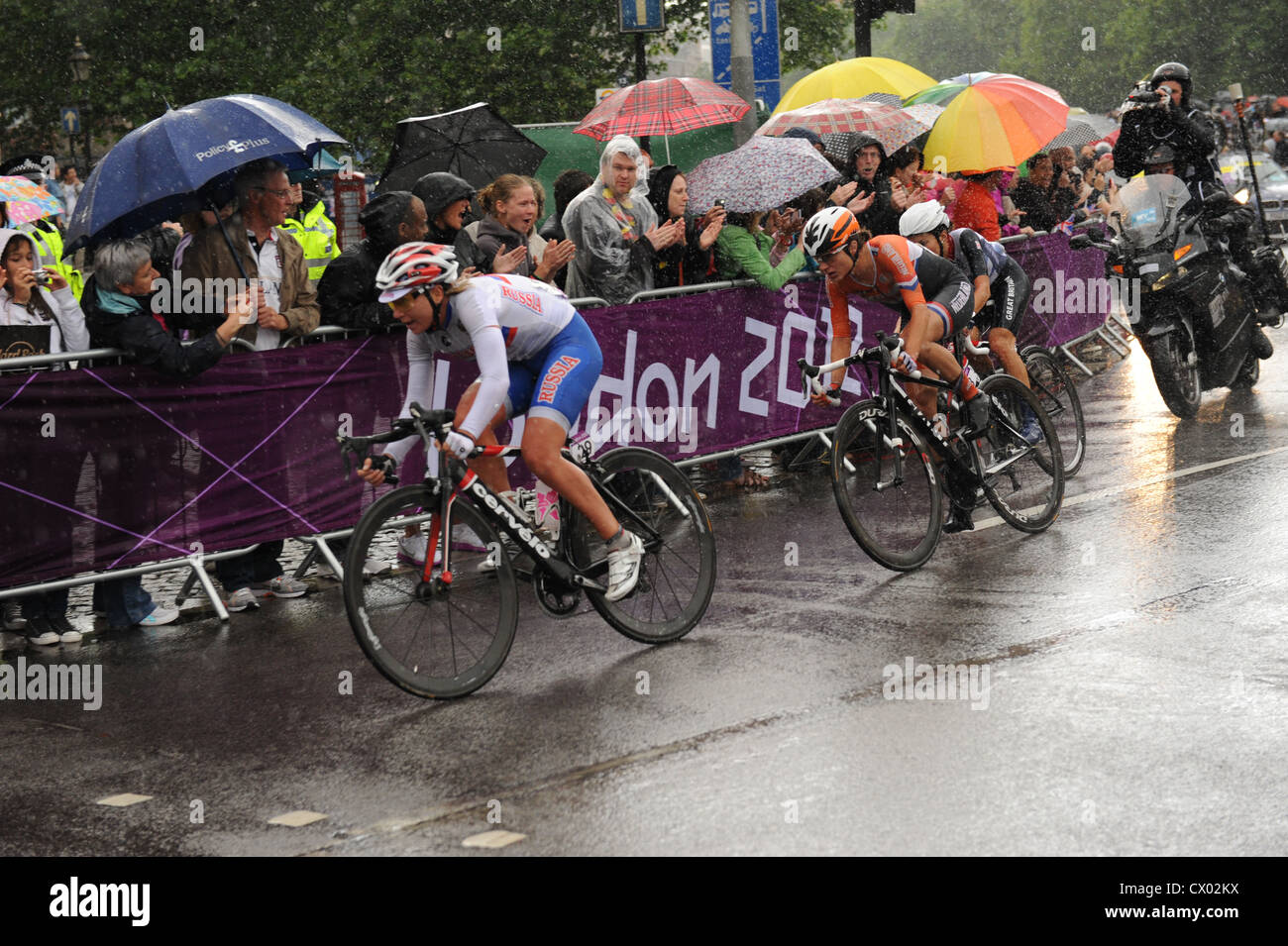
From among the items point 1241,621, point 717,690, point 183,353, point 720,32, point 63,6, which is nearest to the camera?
point 717,690

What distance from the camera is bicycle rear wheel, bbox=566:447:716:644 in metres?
7.34

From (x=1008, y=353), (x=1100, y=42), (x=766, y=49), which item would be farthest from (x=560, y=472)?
(x=1100, y=42)

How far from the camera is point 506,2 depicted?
106ft

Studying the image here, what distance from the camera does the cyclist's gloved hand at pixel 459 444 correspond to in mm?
6598

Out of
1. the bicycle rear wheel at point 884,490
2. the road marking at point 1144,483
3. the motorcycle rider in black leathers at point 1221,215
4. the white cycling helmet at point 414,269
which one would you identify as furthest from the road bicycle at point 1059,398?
the white cycling helmet at point 414,269

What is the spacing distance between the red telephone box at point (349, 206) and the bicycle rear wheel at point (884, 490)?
14.0 meters

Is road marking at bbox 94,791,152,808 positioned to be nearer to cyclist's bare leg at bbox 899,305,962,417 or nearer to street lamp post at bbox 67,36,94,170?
cyclist's bare leg at bbox 899,305,962,417

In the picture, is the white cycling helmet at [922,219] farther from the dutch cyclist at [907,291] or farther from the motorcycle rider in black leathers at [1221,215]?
the motorcycle rider in black leathers at [1221,215]

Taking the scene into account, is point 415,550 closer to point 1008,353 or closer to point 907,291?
point 907,291

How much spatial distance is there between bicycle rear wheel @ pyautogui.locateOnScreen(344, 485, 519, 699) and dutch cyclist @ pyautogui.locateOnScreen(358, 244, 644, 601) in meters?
0.27

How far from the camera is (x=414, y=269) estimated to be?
22.3 ft

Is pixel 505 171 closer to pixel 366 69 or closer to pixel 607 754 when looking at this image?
pixel 607 754
